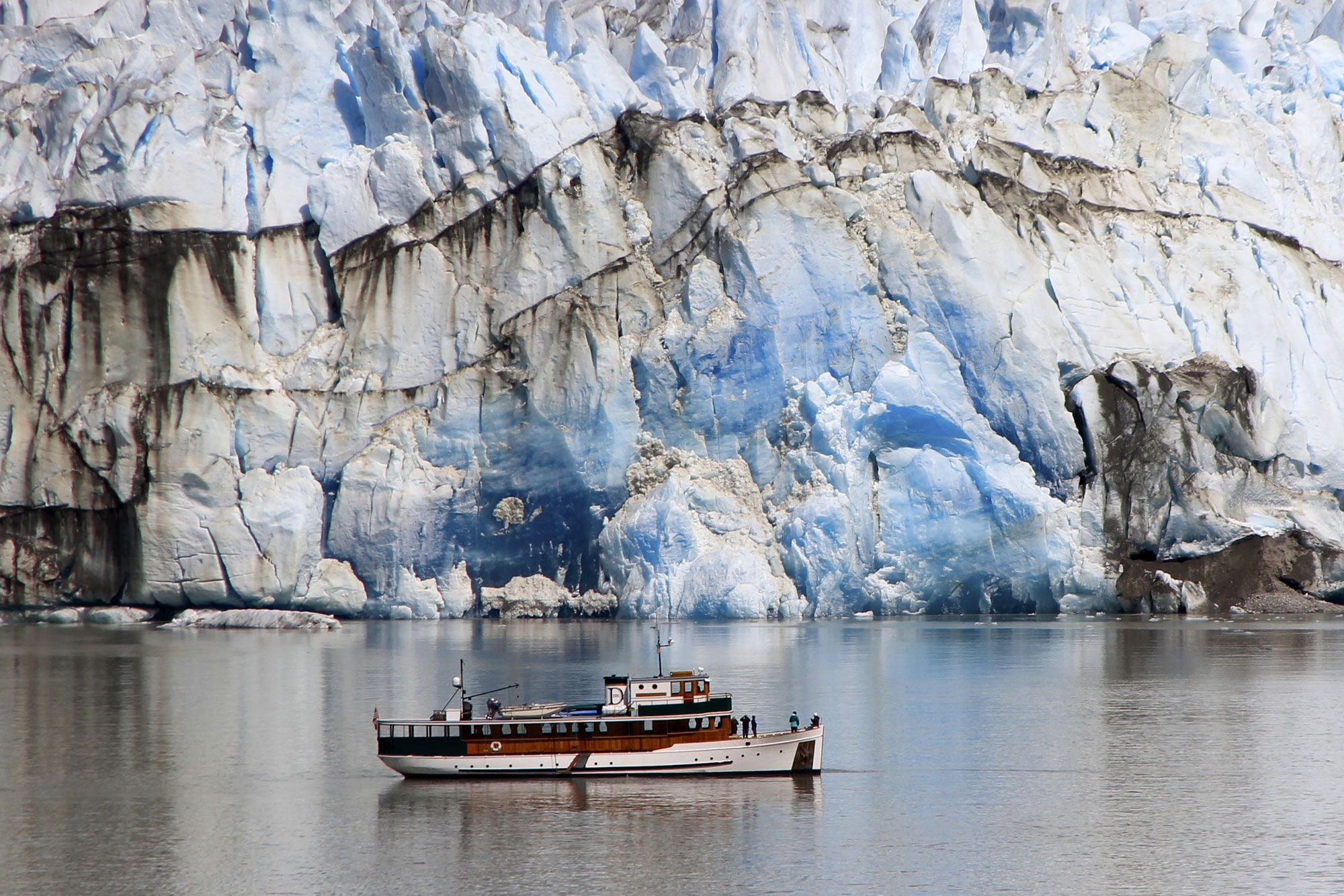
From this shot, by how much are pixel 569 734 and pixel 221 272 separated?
2619cm

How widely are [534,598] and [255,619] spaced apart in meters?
7.31

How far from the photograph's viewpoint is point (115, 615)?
37.5m

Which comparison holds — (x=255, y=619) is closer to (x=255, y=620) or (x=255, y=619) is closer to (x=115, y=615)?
(x=255, y=620)

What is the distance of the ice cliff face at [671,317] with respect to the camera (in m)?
35.0

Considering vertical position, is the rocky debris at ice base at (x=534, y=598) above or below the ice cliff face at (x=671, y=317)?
below

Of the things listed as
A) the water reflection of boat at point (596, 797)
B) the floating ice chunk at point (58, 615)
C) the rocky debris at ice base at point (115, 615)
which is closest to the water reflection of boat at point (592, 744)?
the water reflection of boat at point (596, 797)

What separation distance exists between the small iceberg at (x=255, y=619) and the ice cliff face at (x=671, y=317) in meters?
0.46

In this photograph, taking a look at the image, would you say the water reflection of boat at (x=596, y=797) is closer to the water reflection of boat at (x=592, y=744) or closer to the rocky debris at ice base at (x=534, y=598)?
the water reflection of boat at (x=592, y=744)

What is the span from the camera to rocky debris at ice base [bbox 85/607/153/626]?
37.5m

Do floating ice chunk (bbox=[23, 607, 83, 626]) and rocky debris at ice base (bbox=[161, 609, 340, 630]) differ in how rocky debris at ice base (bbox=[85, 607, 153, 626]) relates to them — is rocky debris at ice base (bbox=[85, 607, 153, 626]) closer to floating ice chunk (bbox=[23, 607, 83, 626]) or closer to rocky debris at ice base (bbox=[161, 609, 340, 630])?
floating ice chunk (bbox=[23, 607, 83, 626])

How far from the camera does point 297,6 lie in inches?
1634

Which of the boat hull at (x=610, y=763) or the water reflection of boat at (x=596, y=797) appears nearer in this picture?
the water reflection of boat at (x=596, y=797)

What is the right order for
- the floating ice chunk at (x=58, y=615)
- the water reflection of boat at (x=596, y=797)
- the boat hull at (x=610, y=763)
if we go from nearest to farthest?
1. the water reflection of boat at (x=596, y=797)
2. the boat hull at (x=610, y=763)
3. the floating ice chunk at (x=58, y=615)

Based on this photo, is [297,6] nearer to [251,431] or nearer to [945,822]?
[251,431]
